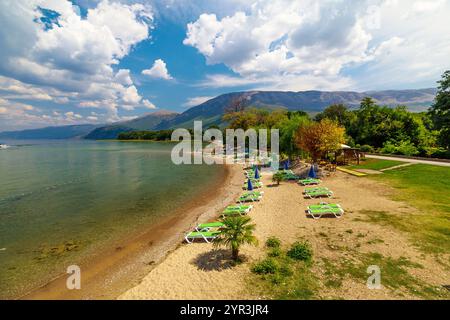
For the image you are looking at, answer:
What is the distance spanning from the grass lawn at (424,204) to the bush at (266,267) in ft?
24.8

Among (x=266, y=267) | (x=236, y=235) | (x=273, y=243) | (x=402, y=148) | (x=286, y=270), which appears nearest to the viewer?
(x=286, y=270)

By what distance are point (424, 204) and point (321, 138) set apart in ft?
48.8

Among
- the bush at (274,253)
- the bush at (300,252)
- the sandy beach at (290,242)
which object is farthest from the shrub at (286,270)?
the sandy beach at (290,242)

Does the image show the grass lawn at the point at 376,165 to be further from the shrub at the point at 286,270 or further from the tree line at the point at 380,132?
the shrub at the point at 286,270

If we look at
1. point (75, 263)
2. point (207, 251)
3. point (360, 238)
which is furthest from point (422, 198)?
point (75, 263)

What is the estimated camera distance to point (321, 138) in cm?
3011

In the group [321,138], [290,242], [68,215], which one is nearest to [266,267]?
[290,242]

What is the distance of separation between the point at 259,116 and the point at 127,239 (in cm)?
7096

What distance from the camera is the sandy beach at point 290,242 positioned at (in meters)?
9.34

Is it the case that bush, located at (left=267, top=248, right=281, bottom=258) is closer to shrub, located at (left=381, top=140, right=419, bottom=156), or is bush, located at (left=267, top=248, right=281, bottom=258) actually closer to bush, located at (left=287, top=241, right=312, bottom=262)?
bush, located at (left=287, top=241, right=312, bottom=262)

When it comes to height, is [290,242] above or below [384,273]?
below

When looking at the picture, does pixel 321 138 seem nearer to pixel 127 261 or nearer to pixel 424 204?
pixel 424 204

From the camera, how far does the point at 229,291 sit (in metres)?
9.54
